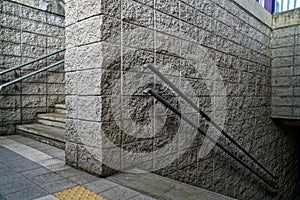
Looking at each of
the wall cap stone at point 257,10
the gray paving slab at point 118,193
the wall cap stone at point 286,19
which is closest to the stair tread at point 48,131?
the gray paving slab at point 118,193

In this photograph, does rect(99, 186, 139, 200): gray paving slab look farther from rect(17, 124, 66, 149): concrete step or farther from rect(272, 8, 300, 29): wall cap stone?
rect(272, 8, 300, 29): wall cap stone

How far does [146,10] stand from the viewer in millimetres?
2125

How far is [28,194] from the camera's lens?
1.46 meters

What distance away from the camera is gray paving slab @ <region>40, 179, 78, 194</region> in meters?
1.55

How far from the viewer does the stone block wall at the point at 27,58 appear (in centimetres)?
335

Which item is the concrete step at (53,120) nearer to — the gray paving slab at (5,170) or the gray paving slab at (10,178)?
the gray paving slab at (5,170)

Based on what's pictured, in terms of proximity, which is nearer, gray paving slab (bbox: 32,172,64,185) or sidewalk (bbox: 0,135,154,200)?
sidewalk (bbox: 0,135,154,200)

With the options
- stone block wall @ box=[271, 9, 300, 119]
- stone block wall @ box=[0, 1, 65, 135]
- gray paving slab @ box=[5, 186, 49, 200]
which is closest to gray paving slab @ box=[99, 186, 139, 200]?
gray paving slab @ box=[5, 186, 49, 200]

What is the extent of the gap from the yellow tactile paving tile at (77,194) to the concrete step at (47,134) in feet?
3.63

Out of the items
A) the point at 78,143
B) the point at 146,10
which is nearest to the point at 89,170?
the point at 78,143

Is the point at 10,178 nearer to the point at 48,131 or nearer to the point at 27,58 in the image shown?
the point at 48,131

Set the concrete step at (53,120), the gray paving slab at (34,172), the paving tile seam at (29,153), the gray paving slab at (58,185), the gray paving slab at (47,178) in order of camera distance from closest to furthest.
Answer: the gray paving slab at (58,185), the gray paving slab at (47,178), the gray paving slab at (34,172), the paving tile seam at (29,153), the concrete step at (53,120)

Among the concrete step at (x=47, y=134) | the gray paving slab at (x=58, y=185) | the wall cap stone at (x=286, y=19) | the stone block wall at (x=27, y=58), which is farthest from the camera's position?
the wall cap stone at (x=286, y=19)

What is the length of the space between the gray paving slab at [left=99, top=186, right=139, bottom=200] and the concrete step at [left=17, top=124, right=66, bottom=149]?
4.04 ft
